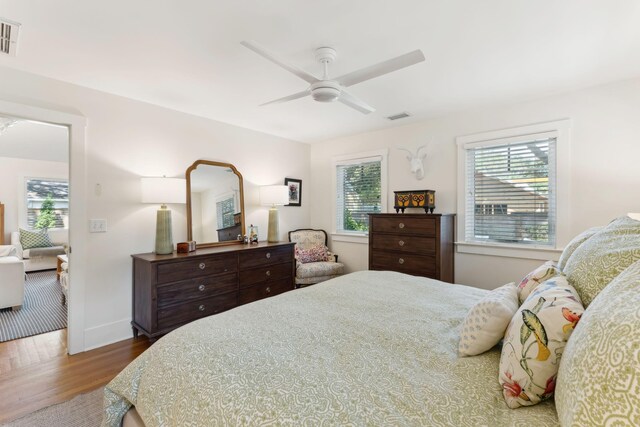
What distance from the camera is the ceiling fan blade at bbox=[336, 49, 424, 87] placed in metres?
1.66

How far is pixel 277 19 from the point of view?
5.87 ft

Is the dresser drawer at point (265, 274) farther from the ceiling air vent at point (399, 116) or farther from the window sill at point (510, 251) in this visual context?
the ceiling air vent at point (399, 116)

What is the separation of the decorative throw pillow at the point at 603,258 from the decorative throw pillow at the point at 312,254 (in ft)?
11.1

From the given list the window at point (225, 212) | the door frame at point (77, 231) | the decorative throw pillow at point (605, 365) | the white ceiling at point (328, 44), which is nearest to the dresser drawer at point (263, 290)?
the window at point (225, 212)

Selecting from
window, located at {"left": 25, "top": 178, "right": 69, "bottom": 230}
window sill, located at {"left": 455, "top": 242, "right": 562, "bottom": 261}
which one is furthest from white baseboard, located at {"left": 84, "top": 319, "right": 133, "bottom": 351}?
window, located at {"left": 25, "top": 178, "right": 69, "bottom": 230}

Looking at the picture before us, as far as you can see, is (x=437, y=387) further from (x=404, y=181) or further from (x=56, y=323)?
(x=56, y=323)

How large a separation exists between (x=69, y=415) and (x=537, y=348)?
259cm

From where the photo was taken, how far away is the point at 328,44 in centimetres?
204

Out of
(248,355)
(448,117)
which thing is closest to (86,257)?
(248,355)

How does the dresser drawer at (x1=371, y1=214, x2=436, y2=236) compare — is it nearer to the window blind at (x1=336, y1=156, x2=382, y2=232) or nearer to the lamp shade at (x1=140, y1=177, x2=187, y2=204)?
the window blind at (x1=336, y1=156, x2=382, y2=232)

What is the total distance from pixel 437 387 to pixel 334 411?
1.14 feet

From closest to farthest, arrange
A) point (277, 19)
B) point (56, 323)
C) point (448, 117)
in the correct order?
1. point (277, 19)
2. point (56, 323)
3. point (448, 117)

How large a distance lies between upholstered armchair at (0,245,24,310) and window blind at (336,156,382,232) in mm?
4207

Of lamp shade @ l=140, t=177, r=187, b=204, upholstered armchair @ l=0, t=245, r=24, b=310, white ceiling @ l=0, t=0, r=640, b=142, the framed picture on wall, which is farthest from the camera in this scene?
the framed picture on wall
